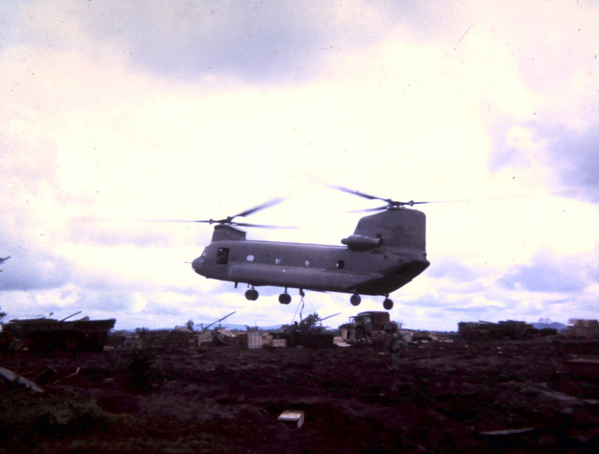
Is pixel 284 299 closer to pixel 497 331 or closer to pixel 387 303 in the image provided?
pixel 387 303

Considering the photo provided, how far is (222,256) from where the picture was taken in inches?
1071

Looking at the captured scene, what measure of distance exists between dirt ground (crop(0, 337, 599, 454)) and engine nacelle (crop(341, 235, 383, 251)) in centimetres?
560

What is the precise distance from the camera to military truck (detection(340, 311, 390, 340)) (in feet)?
125

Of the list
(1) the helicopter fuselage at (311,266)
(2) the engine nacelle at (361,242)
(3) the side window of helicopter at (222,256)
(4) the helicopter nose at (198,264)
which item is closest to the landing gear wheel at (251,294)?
(1) the helicopter fuselage at (311,266)

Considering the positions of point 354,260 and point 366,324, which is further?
point 366,324

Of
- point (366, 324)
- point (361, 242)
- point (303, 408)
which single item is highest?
point (361, 242)

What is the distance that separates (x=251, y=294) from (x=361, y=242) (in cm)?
763

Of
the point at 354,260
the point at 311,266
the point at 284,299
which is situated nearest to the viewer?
the point at 354,260

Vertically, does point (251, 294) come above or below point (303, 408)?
above

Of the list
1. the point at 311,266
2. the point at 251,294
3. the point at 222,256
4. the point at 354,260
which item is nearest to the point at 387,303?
the point at 354,260

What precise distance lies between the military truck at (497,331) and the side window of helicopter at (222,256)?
74.0 ft

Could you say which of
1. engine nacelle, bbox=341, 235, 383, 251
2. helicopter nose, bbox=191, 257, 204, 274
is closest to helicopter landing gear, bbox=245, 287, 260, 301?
helicopter nose, bbox=191, 257, 204, 274

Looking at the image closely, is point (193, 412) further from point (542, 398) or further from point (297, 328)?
point (297, 328)

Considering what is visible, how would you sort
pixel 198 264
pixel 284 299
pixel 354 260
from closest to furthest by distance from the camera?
pixel 354 260
pixel 284 299
pixel 198 264
